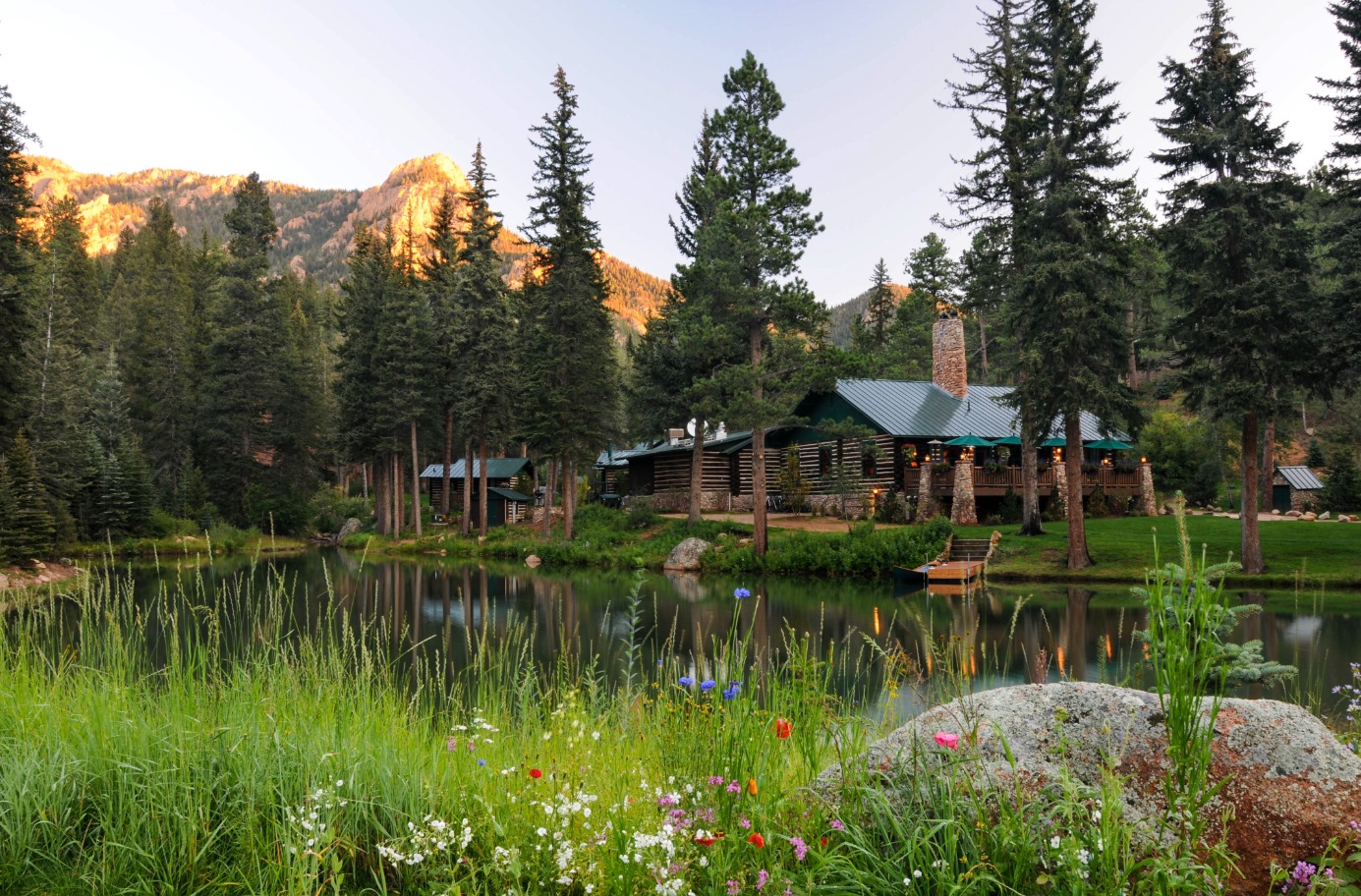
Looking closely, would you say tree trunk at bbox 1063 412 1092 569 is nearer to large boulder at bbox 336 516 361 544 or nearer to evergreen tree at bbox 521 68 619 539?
evergreen tree at bbox 521 68 619 539

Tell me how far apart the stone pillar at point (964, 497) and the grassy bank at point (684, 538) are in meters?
3.91

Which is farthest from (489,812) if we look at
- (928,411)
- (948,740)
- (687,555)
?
(928,411)

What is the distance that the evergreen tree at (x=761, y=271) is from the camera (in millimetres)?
27328

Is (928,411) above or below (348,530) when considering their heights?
above

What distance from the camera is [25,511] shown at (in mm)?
25266

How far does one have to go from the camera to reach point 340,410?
4778cm

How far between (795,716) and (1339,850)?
8.77 ft

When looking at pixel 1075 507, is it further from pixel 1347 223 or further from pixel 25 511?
pixel 25 511

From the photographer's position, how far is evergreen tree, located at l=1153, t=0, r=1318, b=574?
20.3m

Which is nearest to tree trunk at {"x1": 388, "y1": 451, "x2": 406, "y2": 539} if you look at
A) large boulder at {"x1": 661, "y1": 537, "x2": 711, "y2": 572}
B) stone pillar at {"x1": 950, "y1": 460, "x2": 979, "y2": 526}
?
large boulder at {"x1": 661, "y1": 537, "x2": 711, "y2": 572}

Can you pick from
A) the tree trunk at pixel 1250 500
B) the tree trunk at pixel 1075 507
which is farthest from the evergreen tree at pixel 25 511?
the tree trunk at pixel 1250 500

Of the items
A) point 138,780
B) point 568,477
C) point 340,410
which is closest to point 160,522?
point 340,410

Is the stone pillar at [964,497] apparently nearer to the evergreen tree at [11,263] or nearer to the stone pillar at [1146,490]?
the stone pillar at [1146,490]

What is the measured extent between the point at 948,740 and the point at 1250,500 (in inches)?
905
